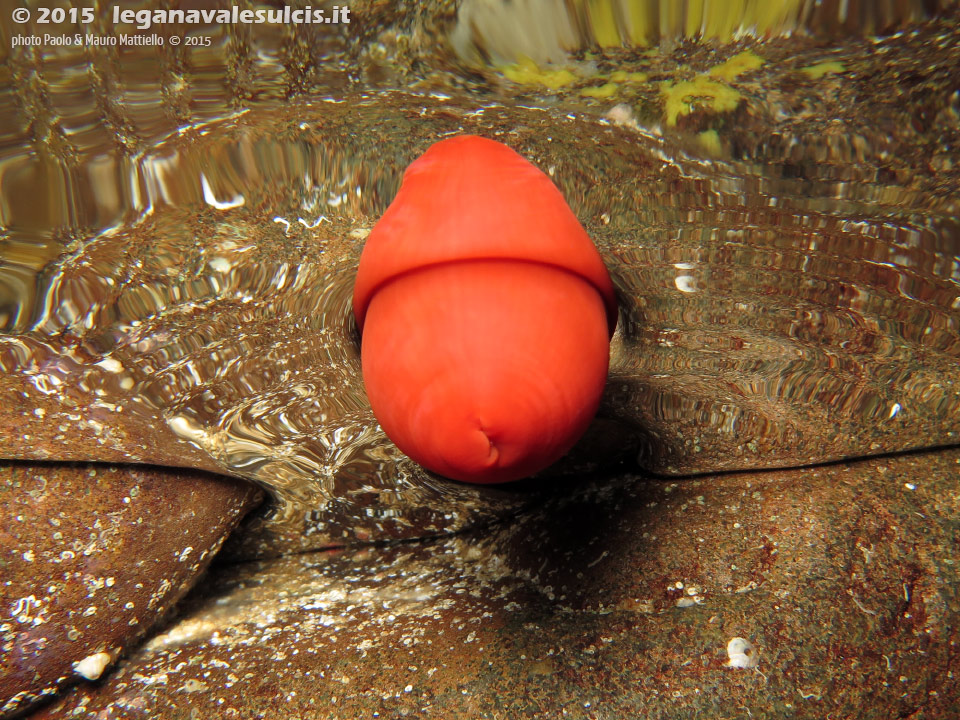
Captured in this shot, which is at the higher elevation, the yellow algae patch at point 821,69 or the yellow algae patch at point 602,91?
the yellow algae patch at point 821,69

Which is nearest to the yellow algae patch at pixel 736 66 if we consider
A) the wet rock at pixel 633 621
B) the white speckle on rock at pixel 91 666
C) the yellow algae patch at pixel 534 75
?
the yellow algae patch at pixel 534 75

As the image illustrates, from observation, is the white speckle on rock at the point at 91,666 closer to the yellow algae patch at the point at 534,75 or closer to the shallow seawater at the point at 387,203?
the shallow seawater at the point at 387,203

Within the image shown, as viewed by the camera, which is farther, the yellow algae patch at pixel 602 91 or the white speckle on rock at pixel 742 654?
the white speckle on rock at pixel 742 654

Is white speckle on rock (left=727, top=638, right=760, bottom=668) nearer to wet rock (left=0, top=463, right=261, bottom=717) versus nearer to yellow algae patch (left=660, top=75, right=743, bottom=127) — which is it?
yellow algae patch (left=660, top=75, right=743, bottom=127)

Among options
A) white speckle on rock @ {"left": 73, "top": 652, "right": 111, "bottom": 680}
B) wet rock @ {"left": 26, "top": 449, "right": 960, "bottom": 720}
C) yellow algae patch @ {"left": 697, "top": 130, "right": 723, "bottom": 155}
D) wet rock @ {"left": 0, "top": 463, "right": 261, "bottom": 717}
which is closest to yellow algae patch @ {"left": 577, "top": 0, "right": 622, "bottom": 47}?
yellow algae patch @ {"left": 697, "top": 130, "right": 723, "bottom": 155}

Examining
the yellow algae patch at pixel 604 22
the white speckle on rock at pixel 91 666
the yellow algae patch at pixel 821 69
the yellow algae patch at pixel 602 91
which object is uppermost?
the yellow algae patch at pixel 604 22

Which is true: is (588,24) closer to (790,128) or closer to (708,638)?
(790,128)

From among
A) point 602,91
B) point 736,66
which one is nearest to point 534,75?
point 602,91

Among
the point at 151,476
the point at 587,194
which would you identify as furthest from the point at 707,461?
the point at 151,476
